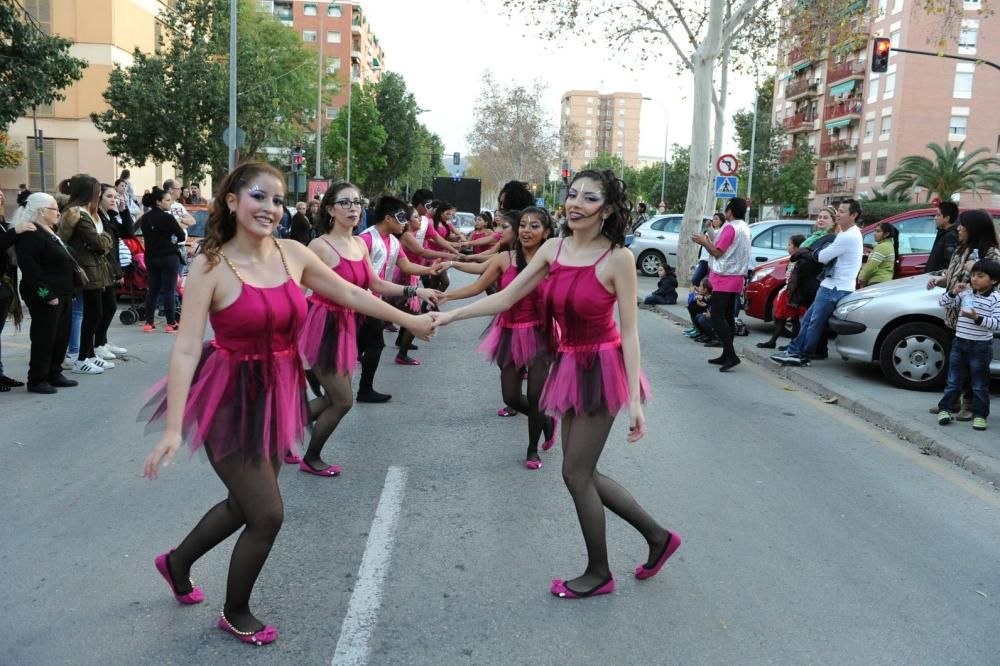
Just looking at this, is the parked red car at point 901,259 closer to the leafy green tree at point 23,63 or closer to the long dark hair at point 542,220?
the long dark hair at point 542,220

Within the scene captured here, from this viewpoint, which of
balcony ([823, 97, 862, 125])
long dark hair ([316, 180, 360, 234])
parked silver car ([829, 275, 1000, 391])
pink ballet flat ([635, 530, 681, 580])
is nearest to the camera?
pink ballet flat ([635, 530, 681, 580])

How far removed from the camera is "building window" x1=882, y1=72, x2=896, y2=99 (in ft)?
185

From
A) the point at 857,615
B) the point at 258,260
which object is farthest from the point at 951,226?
the point at 258,260

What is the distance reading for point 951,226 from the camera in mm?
10000

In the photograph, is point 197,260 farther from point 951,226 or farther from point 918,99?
point 918,99

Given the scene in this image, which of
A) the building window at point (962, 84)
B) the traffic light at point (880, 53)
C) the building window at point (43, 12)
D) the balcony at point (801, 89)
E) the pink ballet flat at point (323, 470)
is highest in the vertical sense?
the balcony at point (801, 89)

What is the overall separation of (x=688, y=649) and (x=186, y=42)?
35.3 metres

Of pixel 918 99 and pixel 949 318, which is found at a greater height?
pixel 918 99

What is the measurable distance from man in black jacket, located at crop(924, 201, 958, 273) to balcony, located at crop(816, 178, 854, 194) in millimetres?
56207

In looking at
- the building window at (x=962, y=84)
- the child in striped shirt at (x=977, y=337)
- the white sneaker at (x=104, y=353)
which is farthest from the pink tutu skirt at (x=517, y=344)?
the building window at (x=962, y=84)

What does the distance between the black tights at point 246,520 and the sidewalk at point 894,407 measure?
16.7ft

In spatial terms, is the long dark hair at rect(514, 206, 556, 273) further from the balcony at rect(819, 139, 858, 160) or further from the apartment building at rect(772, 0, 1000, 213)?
the balcony at rect(819, 139, 858, 160)

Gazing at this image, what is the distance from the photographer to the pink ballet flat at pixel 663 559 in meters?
4.26

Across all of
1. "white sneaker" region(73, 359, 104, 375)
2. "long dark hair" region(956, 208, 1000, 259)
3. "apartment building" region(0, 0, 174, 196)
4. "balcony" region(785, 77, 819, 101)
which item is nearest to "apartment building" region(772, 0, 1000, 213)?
"balcony" region(785, 77, 819, 101)
